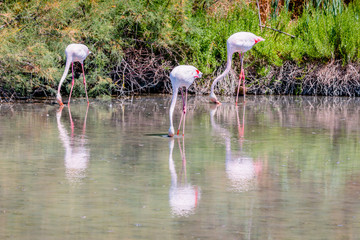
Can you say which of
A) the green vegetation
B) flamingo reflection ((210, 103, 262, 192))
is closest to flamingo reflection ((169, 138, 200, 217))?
flamingo reflection ((210, 103, 262, 192))

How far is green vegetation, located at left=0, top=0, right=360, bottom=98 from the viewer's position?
13984 mm

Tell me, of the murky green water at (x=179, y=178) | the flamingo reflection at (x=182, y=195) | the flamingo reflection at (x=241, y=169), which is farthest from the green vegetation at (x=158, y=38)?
the flamingo reflection at (x=182, y=195)

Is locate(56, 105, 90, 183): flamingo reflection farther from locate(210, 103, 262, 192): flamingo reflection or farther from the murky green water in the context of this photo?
locate(210, 103, 262, 192): flamingo reflection

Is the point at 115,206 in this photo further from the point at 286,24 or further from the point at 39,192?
the point at 286,24

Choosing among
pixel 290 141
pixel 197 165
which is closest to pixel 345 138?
pixel 290 141

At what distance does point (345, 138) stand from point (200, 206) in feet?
13.9

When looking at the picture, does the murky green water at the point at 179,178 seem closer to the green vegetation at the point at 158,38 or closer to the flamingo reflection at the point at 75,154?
the flamingo reflection at the point at 75,154

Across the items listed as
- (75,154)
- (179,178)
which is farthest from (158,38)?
(179,178)

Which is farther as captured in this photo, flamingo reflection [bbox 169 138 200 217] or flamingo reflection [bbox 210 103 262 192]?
flamingo reflection [bbox 210 103 262 192]

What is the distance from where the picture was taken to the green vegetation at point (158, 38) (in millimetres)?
13984

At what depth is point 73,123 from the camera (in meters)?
9.98

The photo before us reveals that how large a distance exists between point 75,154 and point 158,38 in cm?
913

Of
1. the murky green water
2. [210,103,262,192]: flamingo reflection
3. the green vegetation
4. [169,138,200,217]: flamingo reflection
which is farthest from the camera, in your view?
the green vegetation

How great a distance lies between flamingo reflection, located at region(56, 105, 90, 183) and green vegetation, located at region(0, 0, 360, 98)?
5092mm
